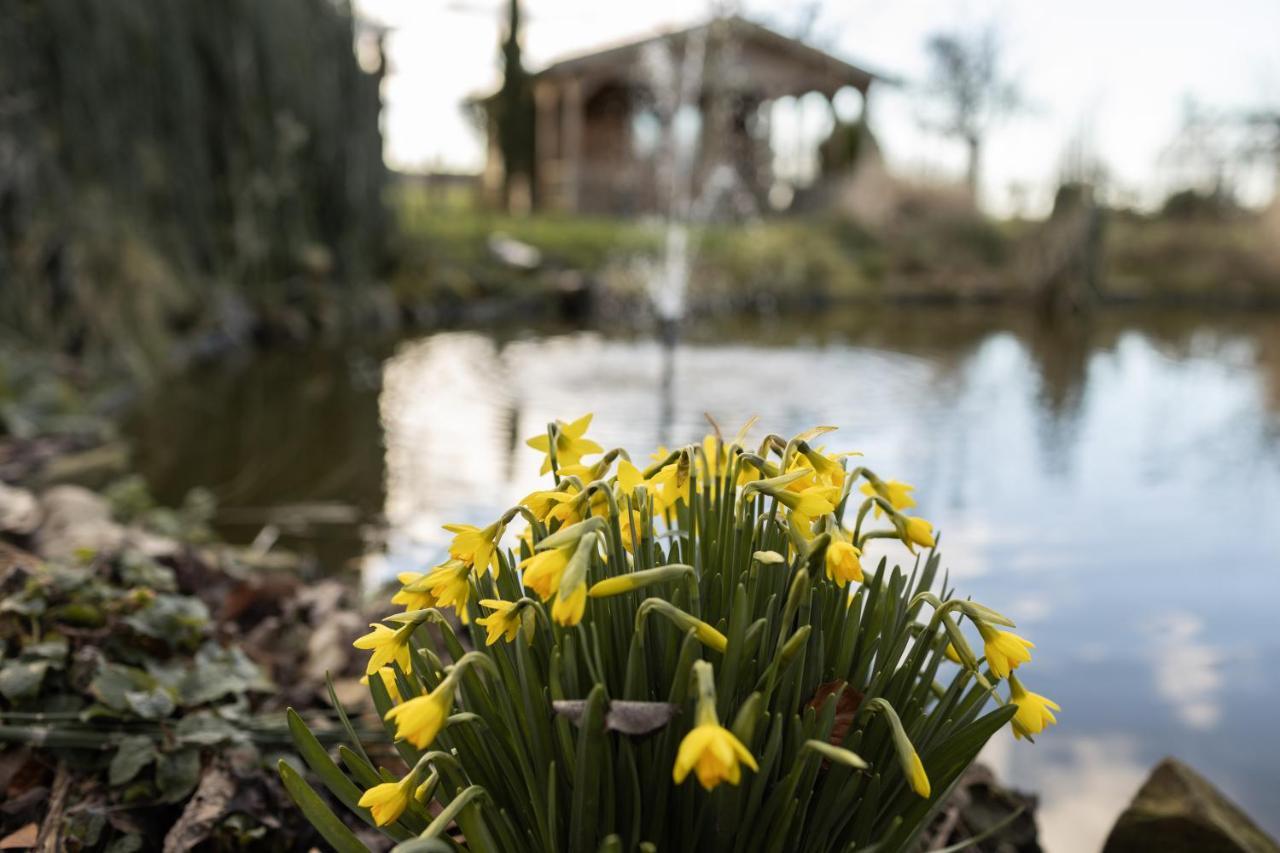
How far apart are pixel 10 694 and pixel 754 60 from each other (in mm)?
23185

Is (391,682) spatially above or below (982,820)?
above

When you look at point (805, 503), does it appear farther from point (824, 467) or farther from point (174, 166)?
point (174, 166)

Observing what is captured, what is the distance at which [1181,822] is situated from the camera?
1.70 m

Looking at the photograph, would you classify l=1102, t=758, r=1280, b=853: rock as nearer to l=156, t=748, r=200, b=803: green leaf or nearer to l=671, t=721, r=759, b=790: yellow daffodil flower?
l=671, t=721, r=759, b=790: yellow daffodil flower

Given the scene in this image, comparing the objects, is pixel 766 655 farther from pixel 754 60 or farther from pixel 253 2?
pixel 754 60

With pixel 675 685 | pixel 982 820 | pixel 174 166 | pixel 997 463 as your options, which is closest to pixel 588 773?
pixel 675 685

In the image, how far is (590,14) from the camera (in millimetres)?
22375

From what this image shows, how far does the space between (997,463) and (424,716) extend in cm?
491

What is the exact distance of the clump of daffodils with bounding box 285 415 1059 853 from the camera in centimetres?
99

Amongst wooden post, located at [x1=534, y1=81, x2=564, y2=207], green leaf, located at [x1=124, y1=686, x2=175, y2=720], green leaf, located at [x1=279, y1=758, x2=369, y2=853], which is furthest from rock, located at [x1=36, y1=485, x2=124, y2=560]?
wooden post, located at [x1=534, y1=81, x2=564, y2=207]

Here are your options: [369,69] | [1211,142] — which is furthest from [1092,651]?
[1211,142]

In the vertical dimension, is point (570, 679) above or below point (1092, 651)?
above

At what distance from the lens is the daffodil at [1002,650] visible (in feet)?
3.44

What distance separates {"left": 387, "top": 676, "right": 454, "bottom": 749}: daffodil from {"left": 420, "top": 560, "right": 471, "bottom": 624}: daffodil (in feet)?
0.58
